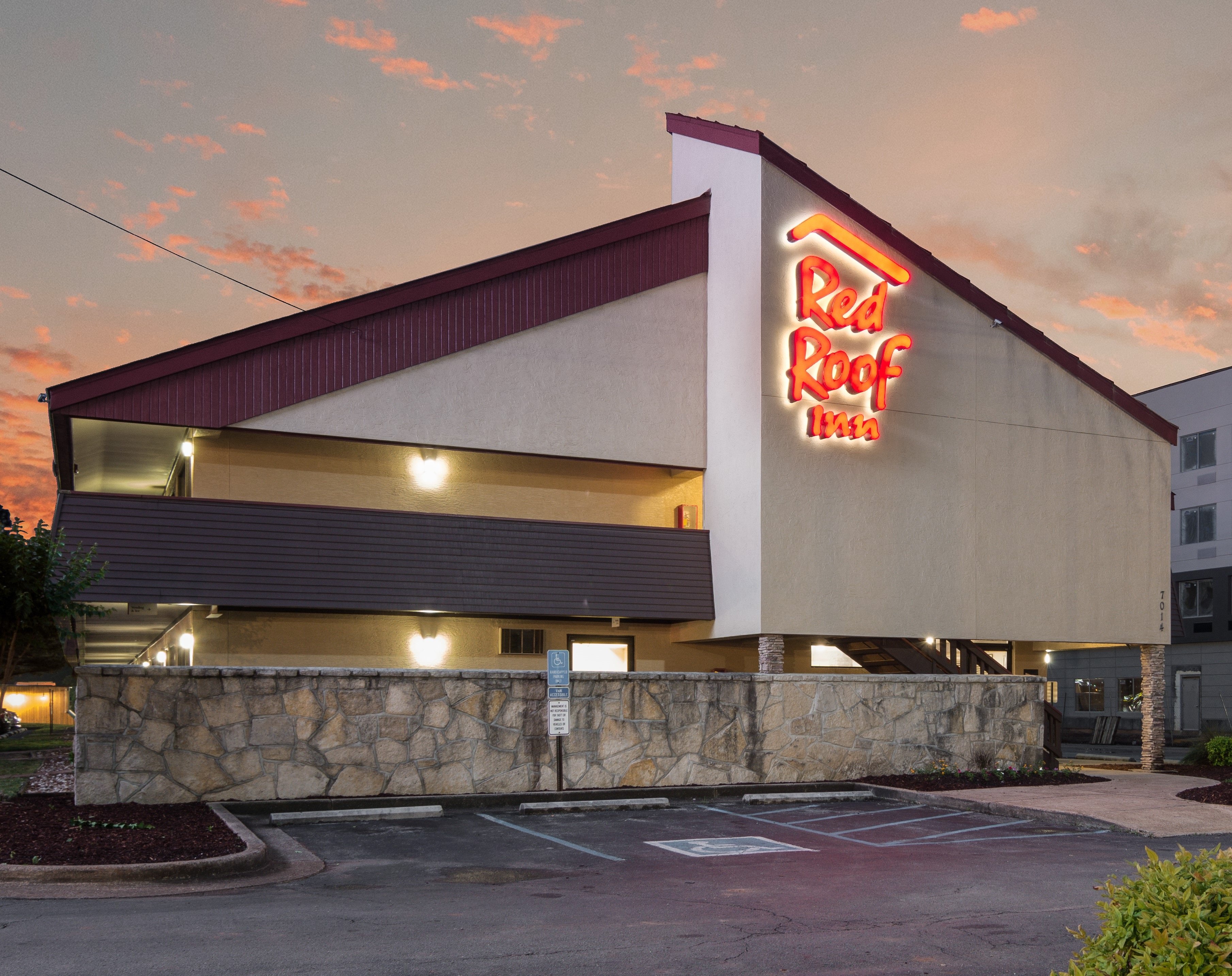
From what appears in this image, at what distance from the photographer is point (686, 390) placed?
23875 millimetres

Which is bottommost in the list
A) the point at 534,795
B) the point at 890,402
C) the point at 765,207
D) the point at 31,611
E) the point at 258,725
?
the point at 534,795

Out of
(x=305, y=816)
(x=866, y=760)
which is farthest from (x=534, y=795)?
(x=866, y=760)

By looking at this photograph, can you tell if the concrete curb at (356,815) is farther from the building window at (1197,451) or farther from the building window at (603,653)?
the building window at (1197,451)

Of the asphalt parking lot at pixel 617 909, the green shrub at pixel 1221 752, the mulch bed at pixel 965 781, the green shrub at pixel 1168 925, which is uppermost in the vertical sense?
the green shrub at pixel 1168 925

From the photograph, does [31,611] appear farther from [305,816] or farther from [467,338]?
[467,338]

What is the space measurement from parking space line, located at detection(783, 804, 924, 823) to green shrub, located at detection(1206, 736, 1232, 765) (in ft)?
35.1

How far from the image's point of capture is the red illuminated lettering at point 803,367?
2241 cm

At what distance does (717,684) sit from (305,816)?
7.04 m

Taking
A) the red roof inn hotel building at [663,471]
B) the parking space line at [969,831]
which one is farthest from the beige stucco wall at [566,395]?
the parking space line at [969,831]

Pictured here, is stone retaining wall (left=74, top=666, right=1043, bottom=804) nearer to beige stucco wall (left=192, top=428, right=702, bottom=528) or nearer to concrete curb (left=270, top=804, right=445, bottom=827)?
concrete curb (left=270, top=804, right=445, bottom=827)

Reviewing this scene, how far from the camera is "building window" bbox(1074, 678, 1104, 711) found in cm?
5941

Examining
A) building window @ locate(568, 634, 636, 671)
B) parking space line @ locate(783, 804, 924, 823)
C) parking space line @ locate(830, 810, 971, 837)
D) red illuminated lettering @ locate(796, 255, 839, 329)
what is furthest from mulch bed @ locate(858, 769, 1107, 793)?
red illuminated lettering @ locate(796, 255, 839, 329)

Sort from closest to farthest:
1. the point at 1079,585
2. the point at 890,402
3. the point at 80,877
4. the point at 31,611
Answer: the point at 80,877
the point at 31,611
the point at 890,402
the point at 1079,585

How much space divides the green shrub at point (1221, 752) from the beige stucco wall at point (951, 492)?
8.73 feet
